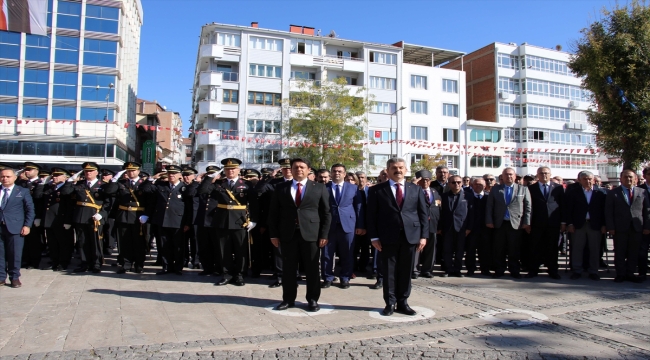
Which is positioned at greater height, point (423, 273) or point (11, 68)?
point (11, 68)

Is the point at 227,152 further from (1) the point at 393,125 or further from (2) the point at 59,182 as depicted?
(2) the point at 59,182

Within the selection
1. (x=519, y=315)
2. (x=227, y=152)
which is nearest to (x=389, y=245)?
(x=519, y=315)

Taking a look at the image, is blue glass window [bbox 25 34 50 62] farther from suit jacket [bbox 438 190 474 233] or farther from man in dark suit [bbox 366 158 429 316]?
man in dark suit [bbox 366 158 429 316]

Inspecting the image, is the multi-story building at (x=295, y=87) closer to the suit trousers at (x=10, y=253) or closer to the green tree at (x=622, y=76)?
the green tree at (x=622, y=76)

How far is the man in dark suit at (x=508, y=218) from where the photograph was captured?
9.27 meters

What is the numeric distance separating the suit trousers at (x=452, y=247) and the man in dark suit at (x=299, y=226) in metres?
3.76

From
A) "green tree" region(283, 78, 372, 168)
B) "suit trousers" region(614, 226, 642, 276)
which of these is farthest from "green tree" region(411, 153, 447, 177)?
"suit trousers" region(614, 226, 642, 276)

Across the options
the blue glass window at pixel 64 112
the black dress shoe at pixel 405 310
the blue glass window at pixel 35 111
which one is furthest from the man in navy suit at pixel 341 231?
the blue glass window at pixel 35 111

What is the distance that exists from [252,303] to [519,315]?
3616 mm

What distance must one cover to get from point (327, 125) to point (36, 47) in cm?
2474

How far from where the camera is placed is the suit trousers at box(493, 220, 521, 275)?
9.26 metres

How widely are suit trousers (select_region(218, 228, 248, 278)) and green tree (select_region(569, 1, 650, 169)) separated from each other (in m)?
14.4

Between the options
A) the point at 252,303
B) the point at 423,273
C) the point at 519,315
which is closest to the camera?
the point at 519,315

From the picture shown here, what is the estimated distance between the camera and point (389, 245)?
20.7ft
